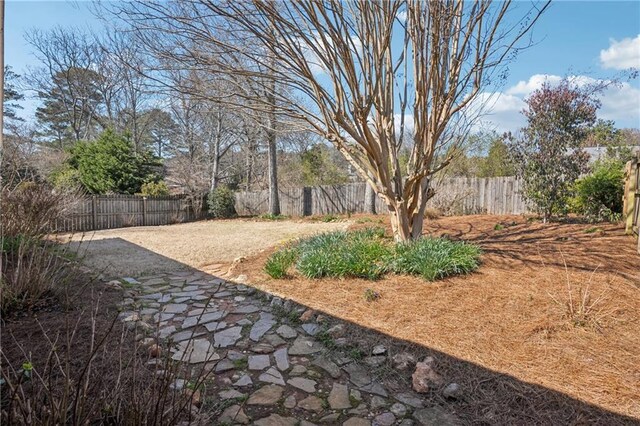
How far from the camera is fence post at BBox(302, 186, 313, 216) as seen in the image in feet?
48.7

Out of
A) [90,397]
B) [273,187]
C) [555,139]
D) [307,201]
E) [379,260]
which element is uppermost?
[555,139]

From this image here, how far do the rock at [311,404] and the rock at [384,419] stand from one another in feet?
1.11

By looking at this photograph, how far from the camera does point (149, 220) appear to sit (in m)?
13.2

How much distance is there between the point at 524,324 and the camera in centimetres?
283

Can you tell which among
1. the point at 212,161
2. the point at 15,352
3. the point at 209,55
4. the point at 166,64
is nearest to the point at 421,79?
the point at 209,55

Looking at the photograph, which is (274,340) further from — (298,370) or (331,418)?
(331,418)

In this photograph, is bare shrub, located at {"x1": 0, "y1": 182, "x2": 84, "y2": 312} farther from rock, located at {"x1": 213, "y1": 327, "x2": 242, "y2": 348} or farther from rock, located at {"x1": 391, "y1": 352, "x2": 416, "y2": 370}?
rock, located at {"x1": 391, "y1": 352, "x2": 416, "y2": 370}

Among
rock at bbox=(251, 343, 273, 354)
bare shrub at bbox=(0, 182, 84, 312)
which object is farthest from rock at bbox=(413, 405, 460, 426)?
bare shrub at bbox=(0, 182, 84, 312)

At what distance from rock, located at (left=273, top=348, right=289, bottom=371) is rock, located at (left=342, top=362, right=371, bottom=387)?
1.43 feet

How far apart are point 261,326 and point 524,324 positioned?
2.27 meters

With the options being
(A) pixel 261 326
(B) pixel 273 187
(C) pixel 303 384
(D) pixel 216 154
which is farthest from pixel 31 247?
(D) pixel 216 154

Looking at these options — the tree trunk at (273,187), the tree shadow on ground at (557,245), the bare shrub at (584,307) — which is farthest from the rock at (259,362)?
the tree trunk at (273,187)

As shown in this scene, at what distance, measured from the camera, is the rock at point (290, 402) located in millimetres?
2100

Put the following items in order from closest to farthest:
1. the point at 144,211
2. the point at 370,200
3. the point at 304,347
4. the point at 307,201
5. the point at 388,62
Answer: the point at 304,347
the point at 388,62
the point at 144,211
the point at 370,200
the point at 307,201
